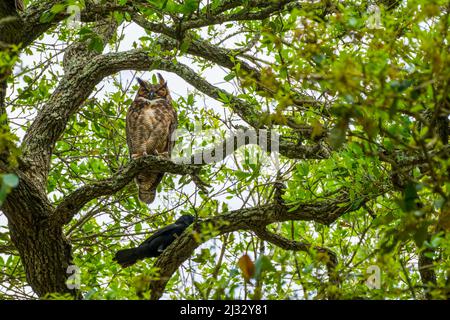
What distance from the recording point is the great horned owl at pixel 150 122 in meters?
6.08

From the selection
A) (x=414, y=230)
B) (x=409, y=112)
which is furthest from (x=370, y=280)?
(x=409, y=112)

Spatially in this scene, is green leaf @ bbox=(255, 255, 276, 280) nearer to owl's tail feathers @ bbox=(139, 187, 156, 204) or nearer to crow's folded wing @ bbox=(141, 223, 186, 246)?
crow's folded wing @ bbox=(141, 223, 186, 246)

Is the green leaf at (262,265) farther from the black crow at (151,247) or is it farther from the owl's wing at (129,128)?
the owl's wing at (129,128)

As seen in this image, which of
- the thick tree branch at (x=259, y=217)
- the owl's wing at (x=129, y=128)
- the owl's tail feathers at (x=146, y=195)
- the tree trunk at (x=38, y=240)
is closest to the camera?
the thick tree branch at (x=259, y=217)

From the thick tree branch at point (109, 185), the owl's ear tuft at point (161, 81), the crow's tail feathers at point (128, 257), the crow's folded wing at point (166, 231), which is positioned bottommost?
the crow's tail feathers at point (128, 257)

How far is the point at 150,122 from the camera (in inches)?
245

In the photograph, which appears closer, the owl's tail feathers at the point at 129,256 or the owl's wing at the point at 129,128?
the owl's tail feathers at the point at 129,256

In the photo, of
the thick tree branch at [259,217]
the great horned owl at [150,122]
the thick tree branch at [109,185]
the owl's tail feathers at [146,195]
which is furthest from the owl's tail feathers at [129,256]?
the great horned owl at [150,122]

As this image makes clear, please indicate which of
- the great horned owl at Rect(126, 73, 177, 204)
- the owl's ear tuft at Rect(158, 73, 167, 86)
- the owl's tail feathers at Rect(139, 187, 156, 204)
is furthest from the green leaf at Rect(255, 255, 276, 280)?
the owl's ear tuft at Rect(158, 73, 167, 86)

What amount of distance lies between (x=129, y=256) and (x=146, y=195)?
976 millimetres

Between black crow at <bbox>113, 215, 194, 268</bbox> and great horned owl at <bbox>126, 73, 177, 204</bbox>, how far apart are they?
1190 millimetres

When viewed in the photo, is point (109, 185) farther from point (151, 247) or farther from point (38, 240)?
point (151, 247)

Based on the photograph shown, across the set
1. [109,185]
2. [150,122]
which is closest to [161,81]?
[150,122]

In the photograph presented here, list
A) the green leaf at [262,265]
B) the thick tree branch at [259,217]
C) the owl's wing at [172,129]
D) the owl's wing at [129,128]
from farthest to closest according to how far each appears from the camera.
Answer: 1. the owl's wing at [172,129]
2. the owl's wing at [129,128]
3. the thick tree branch at [259,217]
4. the green leaf at [262,265]
